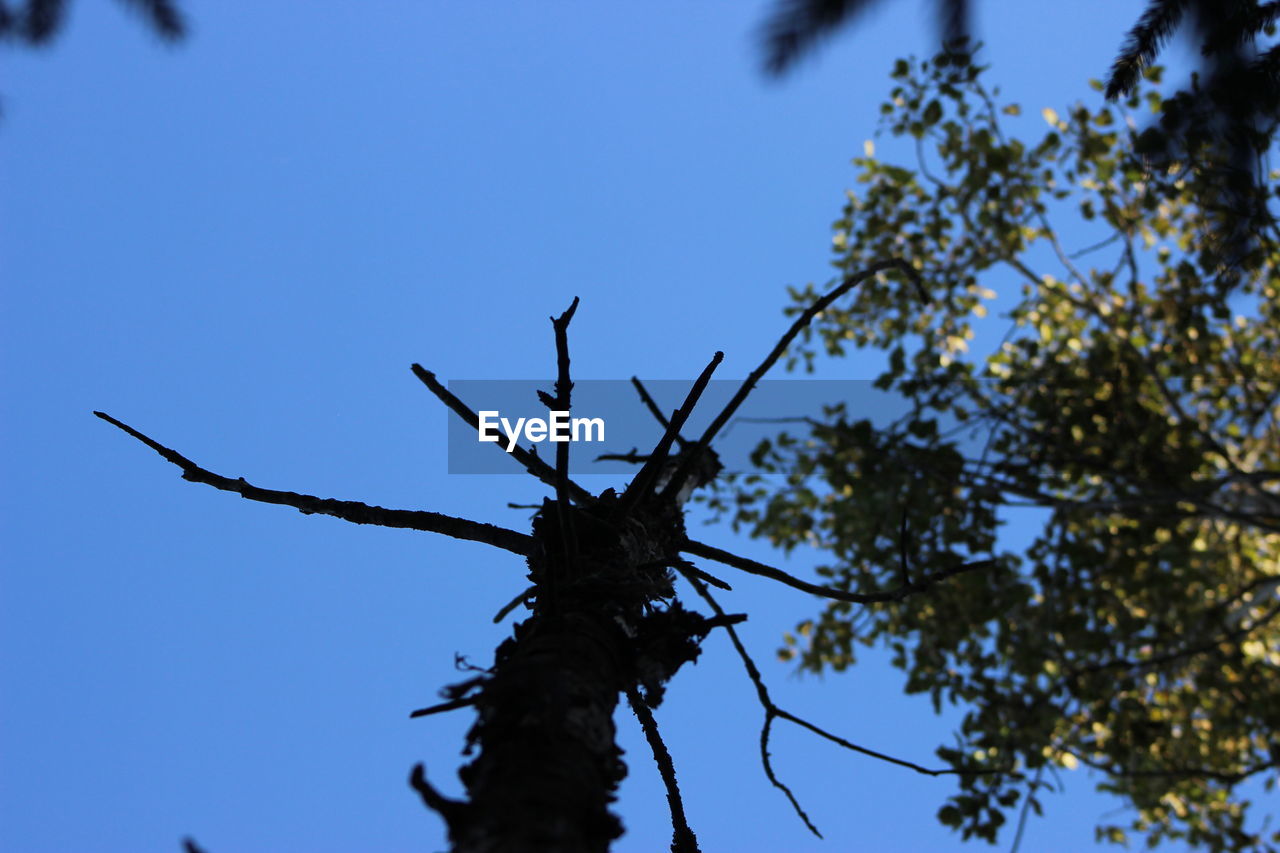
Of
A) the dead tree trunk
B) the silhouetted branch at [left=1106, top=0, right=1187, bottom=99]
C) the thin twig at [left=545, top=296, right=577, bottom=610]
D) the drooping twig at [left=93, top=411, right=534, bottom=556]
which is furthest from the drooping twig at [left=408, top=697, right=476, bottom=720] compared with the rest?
the silhouetted branch at [left=1106, top=0, right=1187, bottom=99]

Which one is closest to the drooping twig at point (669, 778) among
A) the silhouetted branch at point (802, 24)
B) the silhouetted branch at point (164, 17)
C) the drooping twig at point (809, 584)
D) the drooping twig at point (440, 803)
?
the drooping twig at point (809, 584)

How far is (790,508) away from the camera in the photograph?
8445 millimetres

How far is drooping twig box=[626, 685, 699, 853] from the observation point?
2.03 metres

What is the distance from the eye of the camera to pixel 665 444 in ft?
6.72

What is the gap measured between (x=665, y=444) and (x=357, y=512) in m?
0.77

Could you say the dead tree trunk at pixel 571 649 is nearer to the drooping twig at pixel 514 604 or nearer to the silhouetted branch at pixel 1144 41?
the drooping twig at pixel 514 604

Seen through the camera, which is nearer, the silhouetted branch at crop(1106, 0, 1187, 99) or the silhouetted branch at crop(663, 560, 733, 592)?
the silhouetted branch at crop(663, 560, 733, 592)

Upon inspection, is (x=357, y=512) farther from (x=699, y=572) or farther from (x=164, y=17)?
(x=164, y=17)

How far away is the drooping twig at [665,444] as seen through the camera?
2.06 m

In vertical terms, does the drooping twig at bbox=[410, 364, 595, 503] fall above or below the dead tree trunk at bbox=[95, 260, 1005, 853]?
above

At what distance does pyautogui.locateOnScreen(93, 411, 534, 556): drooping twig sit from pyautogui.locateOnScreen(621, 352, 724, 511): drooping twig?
0.93ft

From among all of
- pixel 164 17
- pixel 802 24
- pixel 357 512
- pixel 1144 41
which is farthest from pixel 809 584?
pixel 164 17

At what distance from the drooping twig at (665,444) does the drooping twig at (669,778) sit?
0.49 meters

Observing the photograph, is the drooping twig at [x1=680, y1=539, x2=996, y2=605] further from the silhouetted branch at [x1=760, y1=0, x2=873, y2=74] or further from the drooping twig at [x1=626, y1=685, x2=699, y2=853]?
the silhouetted branch at [x1=760, y1=0, x2=873, y2=74]
